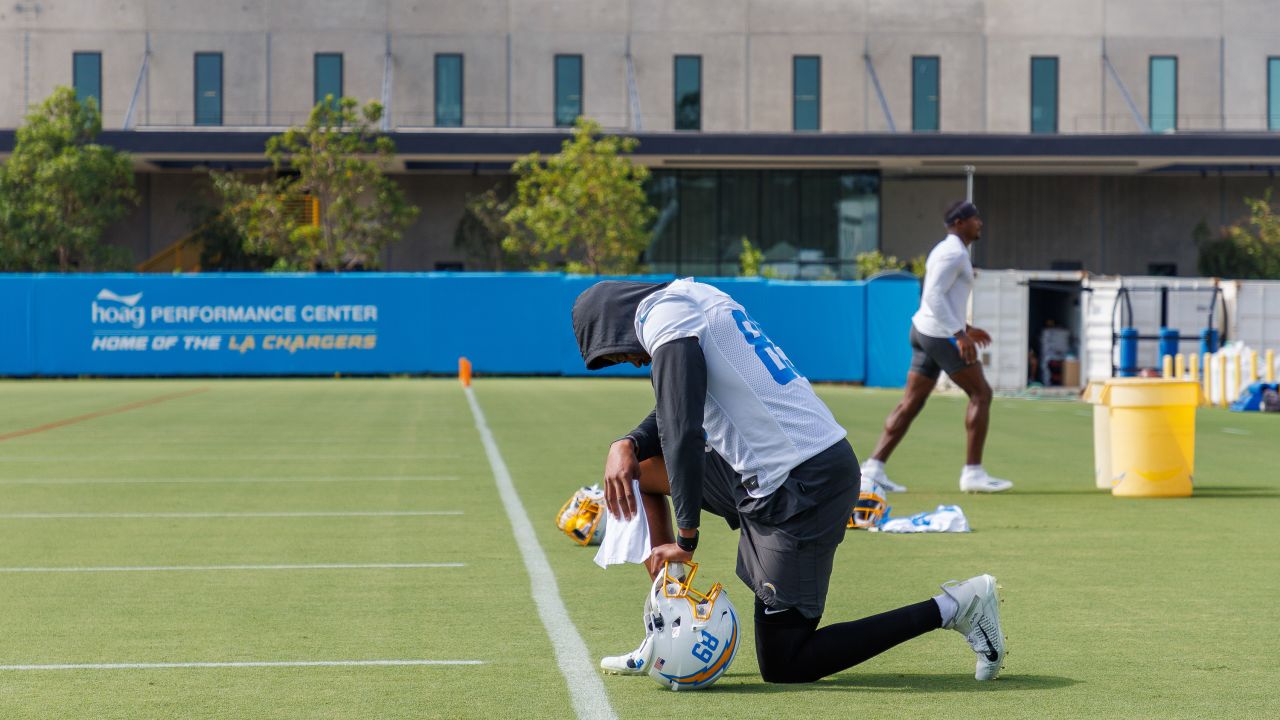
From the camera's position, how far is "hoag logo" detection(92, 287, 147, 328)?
3400 centimetres

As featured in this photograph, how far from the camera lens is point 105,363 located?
111 ft

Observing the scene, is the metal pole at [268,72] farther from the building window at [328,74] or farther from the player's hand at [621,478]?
the player's hand at [621,478]

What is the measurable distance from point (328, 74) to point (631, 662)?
153 feet

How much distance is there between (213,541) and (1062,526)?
5.17 meters

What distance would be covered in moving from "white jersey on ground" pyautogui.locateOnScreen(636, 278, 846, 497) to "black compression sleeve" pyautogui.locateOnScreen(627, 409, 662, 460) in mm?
249

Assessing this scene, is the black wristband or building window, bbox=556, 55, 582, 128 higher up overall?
building window, bbox=556, 55, 582, 128

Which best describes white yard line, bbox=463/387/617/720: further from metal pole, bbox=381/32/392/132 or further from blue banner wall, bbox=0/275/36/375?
metal pole, bbox=381/32/392/132

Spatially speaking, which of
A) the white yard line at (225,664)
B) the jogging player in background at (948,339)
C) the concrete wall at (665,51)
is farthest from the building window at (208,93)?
the white yard line at (225,664)

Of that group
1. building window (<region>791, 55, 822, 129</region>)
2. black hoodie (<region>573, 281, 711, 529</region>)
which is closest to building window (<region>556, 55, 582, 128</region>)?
building window (<region>791, 55, 822, 129</region>)

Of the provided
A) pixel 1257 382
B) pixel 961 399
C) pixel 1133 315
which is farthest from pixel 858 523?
pixel 1133 315

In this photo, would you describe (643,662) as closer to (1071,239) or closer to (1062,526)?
(1062,526)

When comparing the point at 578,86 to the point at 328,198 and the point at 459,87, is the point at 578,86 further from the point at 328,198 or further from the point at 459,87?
the point at 328,198

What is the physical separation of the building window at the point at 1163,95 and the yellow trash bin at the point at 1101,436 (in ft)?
141

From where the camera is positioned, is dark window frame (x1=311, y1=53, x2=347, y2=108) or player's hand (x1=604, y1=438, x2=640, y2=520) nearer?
player's hand (x1=604, y1=438, x2=640, y2=520)
